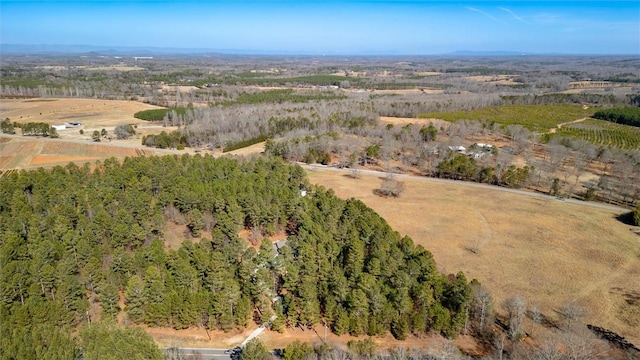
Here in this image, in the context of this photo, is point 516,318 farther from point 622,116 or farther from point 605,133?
point 622,116

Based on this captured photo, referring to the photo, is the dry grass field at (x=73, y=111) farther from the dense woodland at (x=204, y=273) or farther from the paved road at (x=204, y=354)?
the paved road at (x=204, y=354)

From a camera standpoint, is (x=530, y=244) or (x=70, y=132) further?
(x=70, y=132)

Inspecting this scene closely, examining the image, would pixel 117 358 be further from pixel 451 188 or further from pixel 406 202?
pixel 451 188

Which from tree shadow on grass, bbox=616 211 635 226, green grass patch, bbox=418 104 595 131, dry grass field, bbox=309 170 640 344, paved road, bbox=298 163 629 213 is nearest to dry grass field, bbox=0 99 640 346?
dry grass field, bbox=309 170 640 344

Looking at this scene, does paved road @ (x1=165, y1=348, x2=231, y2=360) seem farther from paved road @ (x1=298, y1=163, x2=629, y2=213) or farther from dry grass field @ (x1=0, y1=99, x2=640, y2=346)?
paved road @ (x1=298, y1=163, x2=629, y2=213)

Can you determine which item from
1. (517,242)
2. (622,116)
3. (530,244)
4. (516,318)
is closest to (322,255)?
(516,318)

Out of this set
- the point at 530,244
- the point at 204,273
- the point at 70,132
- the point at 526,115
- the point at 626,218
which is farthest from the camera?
the point at 526,115

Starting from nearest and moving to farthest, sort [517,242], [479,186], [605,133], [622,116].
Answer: [517,242] → [479,186] → [605,133] → [622,116]
